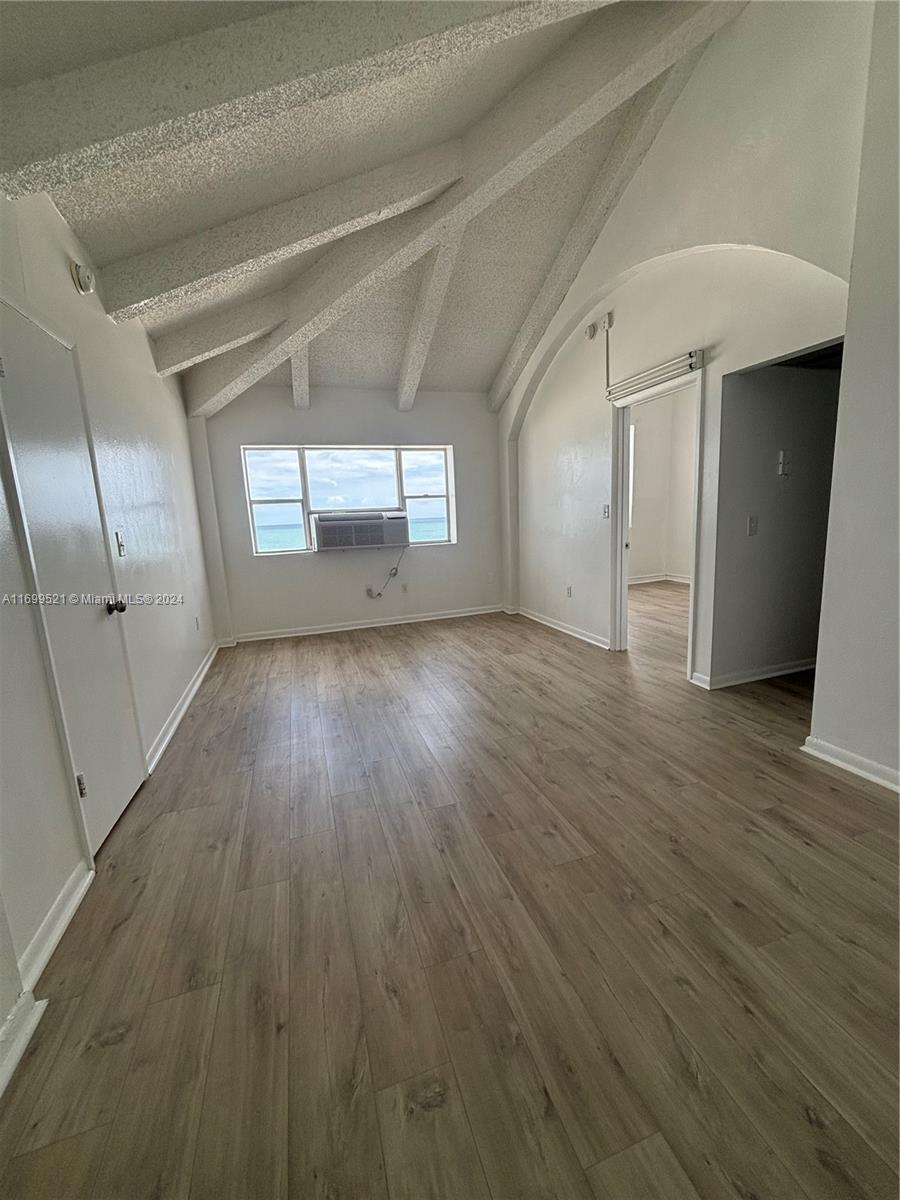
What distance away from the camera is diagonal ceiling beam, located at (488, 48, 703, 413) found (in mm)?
2594

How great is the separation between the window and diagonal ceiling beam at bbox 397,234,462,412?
0.76 meters

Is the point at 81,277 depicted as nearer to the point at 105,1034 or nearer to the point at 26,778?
the point at 26,778

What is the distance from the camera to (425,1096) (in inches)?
41.8

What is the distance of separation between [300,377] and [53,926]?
14.8ft

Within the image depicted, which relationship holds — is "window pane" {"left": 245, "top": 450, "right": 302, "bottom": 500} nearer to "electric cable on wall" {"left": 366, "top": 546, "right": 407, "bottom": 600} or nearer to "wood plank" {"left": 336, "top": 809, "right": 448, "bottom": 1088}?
"electric cable on wall" {"left": 366, "top": 546, "right": 407, "bottom": 600}

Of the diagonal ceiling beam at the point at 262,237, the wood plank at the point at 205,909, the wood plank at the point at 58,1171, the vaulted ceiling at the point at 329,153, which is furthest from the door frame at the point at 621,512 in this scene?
the wood plank at the point at 58,1171

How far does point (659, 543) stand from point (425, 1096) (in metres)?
7.89

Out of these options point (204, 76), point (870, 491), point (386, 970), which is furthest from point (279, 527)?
point (870, 491)

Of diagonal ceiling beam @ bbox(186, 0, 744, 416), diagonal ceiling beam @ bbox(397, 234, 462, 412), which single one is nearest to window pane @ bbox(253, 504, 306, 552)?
diagonal ceiling beam @ bbox(397, 234, 462, 412)

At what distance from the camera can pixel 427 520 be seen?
5887mm

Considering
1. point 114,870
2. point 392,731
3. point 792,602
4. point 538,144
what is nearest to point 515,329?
point 538,144

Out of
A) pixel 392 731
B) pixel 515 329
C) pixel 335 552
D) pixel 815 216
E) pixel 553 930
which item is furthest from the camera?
pixel 335 552

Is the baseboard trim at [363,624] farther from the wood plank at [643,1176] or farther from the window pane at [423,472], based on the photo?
the wood plank at [643,1176]

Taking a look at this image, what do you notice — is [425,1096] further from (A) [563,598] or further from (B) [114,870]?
(A) [563,598]
